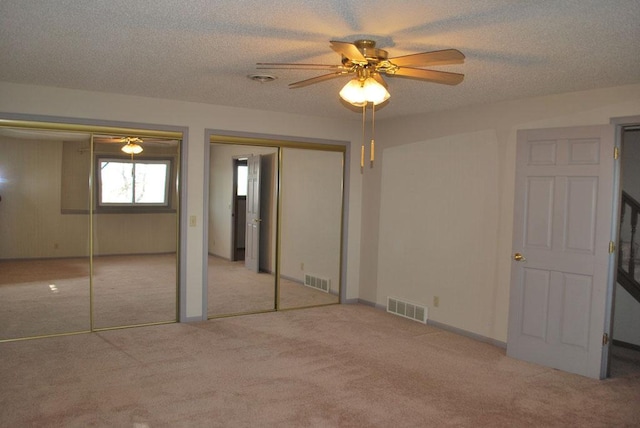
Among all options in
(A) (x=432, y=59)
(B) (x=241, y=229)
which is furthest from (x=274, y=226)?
(A) (x=432, y=59)

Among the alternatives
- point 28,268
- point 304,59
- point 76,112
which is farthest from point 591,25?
point 28,268

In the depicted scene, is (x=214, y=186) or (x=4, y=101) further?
(x=214, y=186)

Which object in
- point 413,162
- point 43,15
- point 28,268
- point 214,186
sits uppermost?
point 43,15

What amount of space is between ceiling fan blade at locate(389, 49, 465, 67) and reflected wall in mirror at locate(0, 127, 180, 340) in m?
3.08

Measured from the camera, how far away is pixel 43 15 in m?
2.61

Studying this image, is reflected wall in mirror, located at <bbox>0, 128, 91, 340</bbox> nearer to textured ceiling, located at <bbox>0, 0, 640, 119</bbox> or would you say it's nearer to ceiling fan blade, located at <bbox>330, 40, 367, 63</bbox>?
textured ceiling, located at <bbox>0, 0, 640, 119</bbox>

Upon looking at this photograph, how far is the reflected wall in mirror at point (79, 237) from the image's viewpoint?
4602 mm

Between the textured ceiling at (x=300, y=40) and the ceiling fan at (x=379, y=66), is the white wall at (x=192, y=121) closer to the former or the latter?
the textured ceiling at (x=300, y=40)

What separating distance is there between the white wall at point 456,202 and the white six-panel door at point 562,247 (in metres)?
0.25

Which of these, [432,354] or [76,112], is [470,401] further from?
[76,112]

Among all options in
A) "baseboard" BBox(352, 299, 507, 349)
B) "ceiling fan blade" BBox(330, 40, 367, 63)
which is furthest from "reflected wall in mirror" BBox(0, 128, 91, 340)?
"baseboard" BBox(352, 299, 507, 349)

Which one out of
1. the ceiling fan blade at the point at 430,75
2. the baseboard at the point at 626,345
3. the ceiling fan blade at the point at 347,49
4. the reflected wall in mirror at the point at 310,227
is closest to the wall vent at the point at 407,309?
the reflected wall in mirror at the point at 310,227

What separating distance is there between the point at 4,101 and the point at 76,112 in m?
0.57

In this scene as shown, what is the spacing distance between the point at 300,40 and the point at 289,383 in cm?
240
